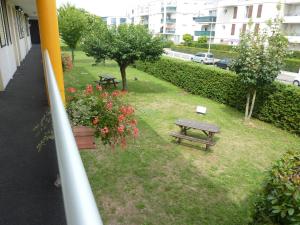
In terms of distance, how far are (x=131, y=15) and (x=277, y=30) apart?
103453mm

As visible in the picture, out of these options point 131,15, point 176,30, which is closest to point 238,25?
point 176,30

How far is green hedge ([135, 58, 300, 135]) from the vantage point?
9.66 metres

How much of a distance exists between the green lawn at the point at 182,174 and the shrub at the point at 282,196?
37cm

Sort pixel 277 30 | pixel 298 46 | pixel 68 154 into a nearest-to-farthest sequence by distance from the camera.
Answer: pixel 68 154
pixel 277 30
pixel 298 46

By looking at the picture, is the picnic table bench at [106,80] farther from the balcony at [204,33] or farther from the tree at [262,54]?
the balcony at [204,33]

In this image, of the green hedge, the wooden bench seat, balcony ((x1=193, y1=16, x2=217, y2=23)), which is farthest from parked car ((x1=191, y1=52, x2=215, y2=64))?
the wooden bench seat

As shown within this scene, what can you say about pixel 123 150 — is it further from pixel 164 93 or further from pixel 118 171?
pixel 164 93

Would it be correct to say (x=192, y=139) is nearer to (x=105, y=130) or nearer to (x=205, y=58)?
(x=105, y=130)

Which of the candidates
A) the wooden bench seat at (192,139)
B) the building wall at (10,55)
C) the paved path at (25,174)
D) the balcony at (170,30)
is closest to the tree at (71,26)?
the building wall at (10,55)

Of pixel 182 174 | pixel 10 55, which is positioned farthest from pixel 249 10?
pixel 182 174

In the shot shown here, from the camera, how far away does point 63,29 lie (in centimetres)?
2211

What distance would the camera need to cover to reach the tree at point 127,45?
1277cm

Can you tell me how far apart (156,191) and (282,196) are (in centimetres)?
322

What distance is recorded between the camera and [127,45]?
12609 mm
